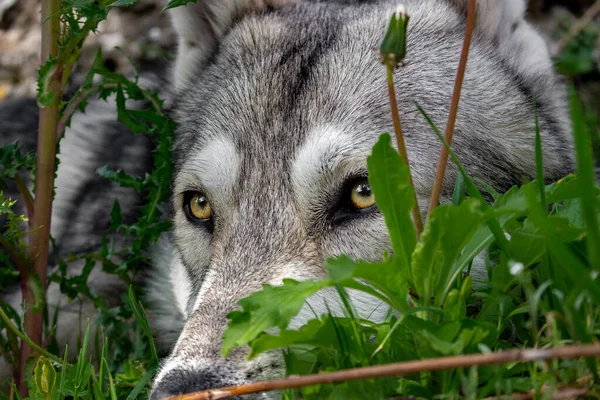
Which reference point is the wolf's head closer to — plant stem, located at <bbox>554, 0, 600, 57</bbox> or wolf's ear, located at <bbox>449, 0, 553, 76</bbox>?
wolf's ear, located at <bbox>449, 0, 553, 76</bbox>

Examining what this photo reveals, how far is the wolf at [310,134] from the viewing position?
261 centimetres

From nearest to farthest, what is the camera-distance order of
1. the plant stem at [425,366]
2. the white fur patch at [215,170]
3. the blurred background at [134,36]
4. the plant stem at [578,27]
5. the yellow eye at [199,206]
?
the plant stem at [425,366]
the white fur patch at [215,170]
the yellow eye at [199,206]
the plant stem at [578,27]
the blurred background at [134,36]

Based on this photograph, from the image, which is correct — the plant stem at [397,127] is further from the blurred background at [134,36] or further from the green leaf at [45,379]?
the blurred background at [134,36]

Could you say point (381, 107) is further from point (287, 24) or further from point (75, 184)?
point (75, 184)

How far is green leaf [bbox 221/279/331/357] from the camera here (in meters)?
1.90

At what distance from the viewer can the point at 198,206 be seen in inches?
126

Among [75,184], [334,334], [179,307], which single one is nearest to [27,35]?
[75,184]

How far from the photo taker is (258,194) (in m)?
2.82

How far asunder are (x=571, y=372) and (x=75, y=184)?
3.58m

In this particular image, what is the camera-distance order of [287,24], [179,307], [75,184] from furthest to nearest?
1. [75,184]
2. [179,307]
3. [287,24]

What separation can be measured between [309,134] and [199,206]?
67 centimetres

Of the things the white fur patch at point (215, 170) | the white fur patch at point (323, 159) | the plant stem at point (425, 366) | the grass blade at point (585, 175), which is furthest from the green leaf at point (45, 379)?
the grass blade at point (585, 175)

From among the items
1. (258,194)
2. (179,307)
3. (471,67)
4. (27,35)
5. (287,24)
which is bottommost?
(179,307)

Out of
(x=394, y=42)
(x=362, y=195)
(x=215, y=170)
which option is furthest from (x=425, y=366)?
(x=215, y=170)
